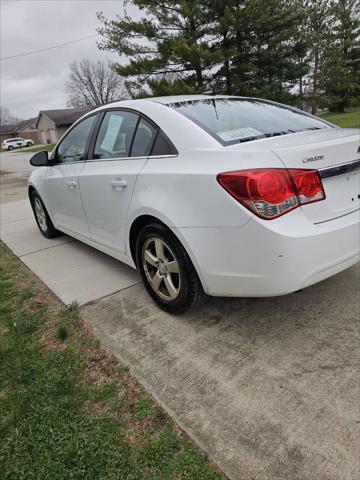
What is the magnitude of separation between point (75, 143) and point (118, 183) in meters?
1.25

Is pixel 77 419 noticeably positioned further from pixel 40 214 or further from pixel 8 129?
pixel 8 129

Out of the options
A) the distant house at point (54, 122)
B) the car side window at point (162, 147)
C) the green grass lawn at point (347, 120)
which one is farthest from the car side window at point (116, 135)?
the distant house at point (54, 122)

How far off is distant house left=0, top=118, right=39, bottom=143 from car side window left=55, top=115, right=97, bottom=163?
233 feet

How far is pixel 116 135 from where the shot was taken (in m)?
3.21

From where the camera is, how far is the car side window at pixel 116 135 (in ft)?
9.89

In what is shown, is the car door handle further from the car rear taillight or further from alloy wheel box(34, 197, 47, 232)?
alloy wheel box(34, 197, 47, 232)

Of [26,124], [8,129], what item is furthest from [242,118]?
[8,129]

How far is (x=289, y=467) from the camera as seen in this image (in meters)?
1.67

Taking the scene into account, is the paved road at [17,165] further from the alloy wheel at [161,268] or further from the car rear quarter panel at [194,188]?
the car rear quarter panel at [194,188]

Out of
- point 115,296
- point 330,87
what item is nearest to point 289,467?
point 115,296

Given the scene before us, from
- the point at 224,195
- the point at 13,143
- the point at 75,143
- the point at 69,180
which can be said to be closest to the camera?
the point at 224,195

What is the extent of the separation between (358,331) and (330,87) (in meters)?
37.1

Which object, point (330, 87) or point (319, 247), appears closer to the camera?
point (319, 247)

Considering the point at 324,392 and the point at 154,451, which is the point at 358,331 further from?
the point at 154,451
